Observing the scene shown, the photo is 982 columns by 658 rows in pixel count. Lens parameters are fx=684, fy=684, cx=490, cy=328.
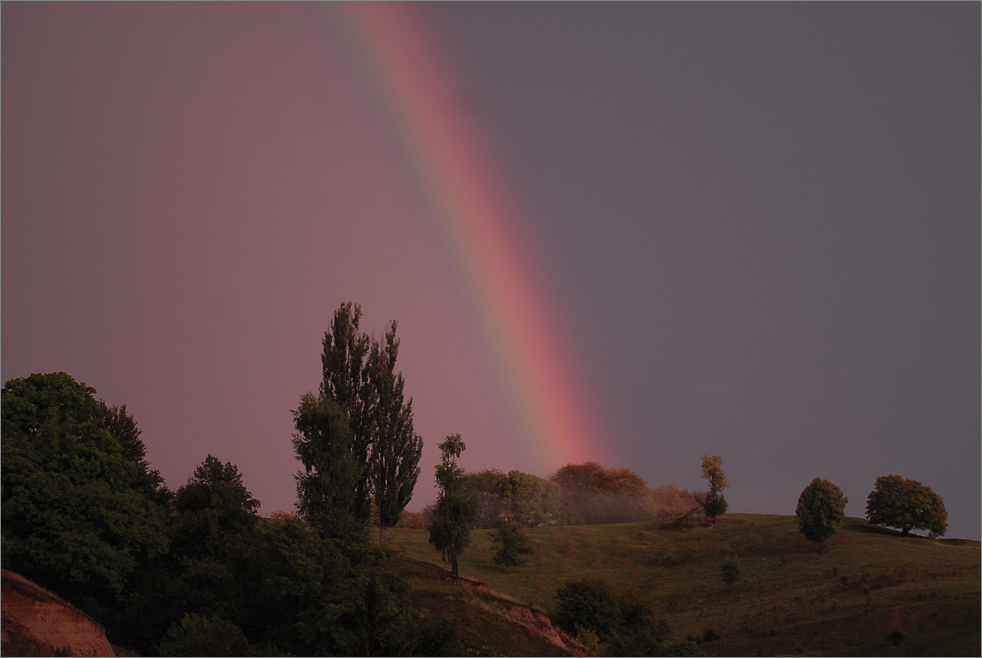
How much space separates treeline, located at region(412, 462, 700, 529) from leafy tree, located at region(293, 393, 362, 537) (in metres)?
57.9

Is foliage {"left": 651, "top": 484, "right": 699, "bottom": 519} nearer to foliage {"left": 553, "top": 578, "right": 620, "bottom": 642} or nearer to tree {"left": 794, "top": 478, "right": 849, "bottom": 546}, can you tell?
tree {"left": 794, "top": 478, "right": 849, "bottom": 546}

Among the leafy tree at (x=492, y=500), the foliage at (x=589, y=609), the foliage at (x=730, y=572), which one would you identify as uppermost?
the leafy tree at (x=492, y=500)

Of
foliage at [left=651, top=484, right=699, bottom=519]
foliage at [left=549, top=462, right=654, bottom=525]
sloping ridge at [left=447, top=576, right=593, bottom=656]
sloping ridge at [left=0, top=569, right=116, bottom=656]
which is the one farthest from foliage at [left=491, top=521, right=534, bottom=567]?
foliage at [left=651, top=484, right=699, bottom=519]

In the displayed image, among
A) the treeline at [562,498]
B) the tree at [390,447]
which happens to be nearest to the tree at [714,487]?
the treeline at [562,498]

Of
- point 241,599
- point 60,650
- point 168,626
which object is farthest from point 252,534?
point 60,650

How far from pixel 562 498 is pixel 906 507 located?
197 ft

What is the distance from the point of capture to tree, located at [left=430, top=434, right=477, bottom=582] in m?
48.8

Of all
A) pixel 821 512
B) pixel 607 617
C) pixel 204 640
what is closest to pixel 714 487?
pixel 821 512

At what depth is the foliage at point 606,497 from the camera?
12506 centimetres

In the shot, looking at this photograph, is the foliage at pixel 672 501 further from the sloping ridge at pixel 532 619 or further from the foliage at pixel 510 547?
the sloping ridge at pixel 532 619

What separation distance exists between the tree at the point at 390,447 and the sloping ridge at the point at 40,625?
2031 centimetres

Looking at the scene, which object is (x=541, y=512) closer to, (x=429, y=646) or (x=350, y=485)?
(x=350, y=485)

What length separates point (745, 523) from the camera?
275 ft

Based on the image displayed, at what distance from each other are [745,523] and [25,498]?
74415mm
